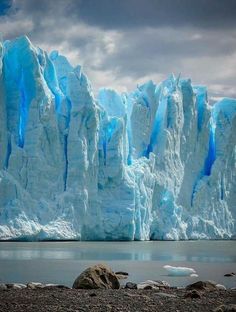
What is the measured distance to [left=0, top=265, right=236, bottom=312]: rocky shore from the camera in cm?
809

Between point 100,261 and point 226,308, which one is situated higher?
point 100,261

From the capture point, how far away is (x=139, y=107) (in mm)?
30516

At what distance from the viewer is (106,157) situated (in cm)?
2806

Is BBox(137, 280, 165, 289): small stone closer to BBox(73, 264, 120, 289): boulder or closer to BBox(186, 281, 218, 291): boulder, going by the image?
BBox(73, 264, 120, 289): boulder

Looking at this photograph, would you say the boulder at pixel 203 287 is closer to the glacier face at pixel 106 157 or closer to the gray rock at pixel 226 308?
the gray rock at pixel 226 308

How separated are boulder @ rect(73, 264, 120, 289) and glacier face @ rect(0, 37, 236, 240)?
541 inches

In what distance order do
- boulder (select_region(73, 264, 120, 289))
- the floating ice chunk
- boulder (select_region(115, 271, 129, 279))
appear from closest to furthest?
boulder (select_region(73, 264, 120, 289)), boulder (select_region(115, 271, 129, 279)), the floating ice chunk

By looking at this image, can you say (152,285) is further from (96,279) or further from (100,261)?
(100,261)

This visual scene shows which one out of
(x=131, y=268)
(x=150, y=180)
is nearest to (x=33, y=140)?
(x=150, y=180)

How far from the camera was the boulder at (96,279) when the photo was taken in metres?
10.7

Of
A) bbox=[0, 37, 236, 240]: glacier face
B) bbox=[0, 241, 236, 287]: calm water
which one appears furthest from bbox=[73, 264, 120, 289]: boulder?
bbox=[0, 37, 236, 240]: glacier face

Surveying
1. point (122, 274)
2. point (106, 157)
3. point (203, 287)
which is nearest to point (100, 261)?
point (122, 274)

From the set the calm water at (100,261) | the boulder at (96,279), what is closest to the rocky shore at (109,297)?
the boulder at (96,279)

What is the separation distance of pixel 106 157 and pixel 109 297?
1895 cm
